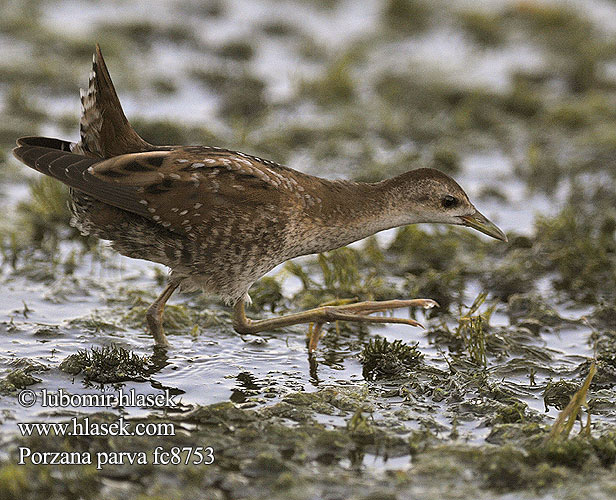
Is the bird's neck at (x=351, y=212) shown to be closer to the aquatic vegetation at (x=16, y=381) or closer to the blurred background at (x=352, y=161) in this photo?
the blurred background at (x=352, y=161)

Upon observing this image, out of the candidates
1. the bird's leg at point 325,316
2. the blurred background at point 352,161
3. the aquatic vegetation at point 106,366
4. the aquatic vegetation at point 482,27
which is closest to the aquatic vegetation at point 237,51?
the blurred background at point 352,161

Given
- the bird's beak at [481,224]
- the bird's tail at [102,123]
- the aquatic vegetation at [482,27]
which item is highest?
the aquatic vegetation at [482,27]

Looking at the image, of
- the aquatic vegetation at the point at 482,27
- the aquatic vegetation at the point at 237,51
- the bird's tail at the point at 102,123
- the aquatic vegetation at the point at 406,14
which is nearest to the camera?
the bird's tail at the point at 102,123

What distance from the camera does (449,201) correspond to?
5.89 meters

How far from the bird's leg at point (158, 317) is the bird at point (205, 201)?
0.13 m

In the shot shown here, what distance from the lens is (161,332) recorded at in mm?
5953

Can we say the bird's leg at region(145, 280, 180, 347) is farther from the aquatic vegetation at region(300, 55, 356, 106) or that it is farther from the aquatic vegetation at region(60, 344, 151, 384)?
the aquatic vegetation at region(300, 55, 356, 106)

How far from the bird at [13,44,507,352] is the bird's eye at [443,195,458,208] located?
0.02 metres

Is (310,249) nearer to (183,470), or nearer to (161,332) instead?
(161,332)

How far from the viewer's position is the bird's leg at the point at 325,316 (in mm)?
5836

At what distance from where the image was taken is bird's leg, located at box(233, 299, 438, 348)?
19.1 feet

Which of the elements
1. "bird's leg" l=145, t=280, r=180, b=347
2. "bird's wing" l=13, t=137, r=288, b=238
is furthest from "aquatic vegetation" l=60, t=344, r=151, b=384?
"bird's wing" l=13, t=137, r=288, b=238

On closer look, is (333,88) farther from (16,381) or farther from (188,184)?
(16,381)

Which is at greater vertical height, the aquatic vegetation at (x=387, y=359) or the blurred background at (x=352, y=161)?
the blurred background at (x=352, y=161)
